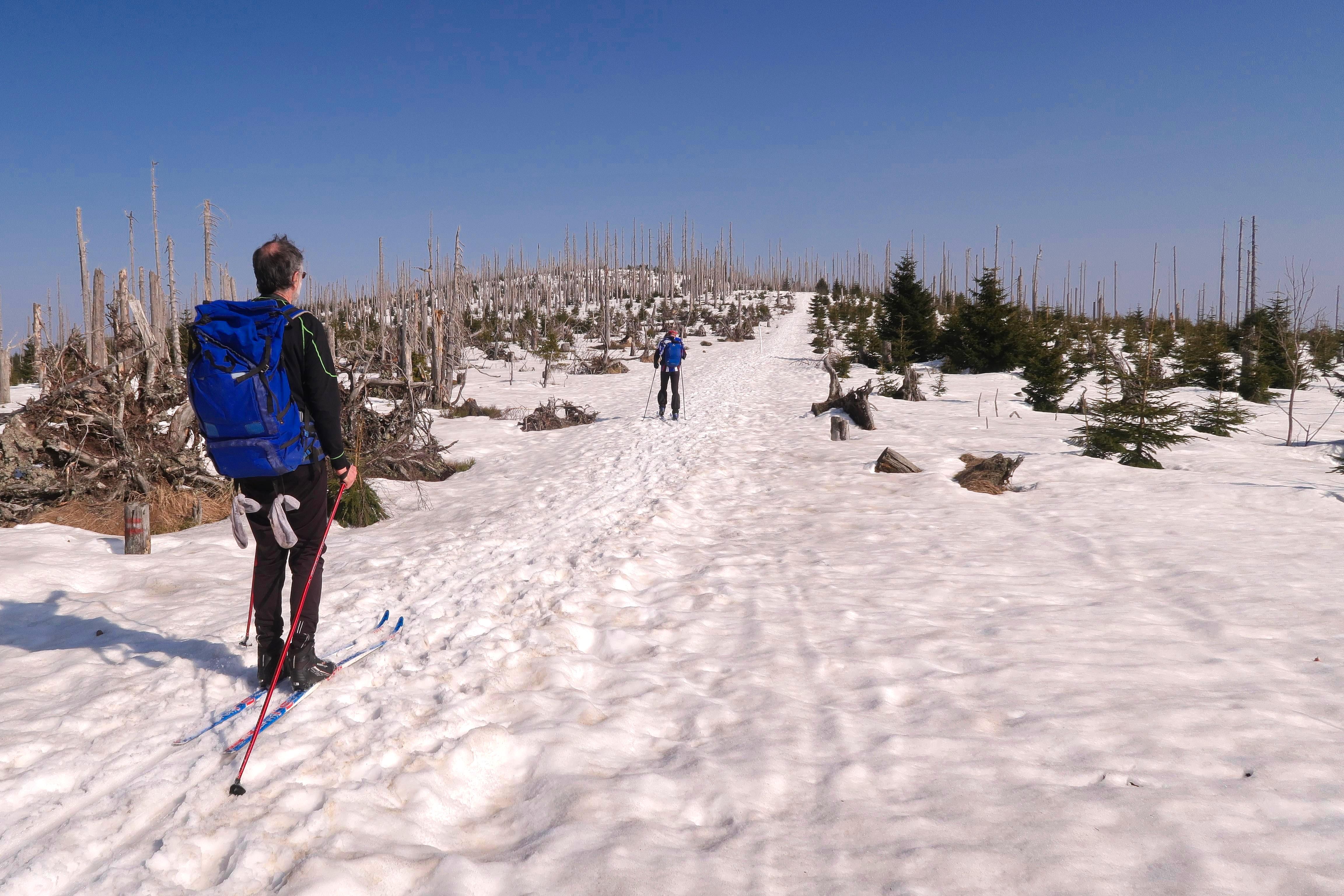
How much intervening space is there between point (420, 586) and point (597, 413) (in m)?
11.1

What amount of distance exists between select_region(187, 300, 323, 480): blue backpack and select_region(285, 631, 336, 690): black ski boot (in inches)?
34.1

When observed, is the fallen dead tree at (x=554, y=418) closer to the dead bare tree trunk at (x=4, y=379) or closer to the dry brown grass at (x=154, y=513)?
the dry brown grass at (x=154, y=513)

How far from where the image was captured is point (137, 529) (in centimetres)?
558

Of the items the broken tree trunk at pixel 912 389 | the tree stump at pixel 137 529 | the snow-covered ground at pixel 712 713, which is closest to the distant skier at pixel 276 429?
the snow-covered ground at pixel 712 713

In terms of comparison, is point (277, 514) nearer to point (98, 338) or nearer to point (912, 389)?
point (98, 338)

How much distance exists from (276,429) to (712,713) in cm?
242

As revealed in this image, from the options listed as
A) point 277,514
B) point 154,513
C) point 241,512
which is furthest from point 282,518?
point 154,513

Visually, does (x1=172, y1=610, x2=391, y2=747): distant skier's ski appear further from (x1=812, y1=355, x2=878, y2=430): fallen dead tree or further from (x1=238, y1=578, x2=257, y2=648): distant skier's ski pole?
(x1=812, y1=355, x2=878, y2=430): fallen dead tree

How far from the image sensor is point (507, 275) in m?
75.4

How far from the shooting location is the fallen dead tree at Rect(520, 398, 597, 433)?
14.1m

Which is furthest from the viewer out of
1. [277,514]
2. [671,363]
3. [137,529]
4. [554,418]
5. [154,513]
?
[554,418]

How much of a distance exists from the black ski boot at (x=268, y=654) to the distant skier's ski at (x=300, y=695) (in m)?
0.16

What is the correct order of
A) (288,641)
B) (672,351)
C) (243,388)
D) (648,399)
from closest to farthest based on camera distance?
(243,388)
(288,641)
(672,351)
(648,399)

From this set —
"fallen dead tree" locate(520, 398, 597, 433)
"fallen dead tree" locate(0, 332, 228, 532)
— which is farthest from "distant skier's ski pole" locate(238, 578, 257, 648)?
"fallen dead tree" locate(520, 398, 597, 433)
